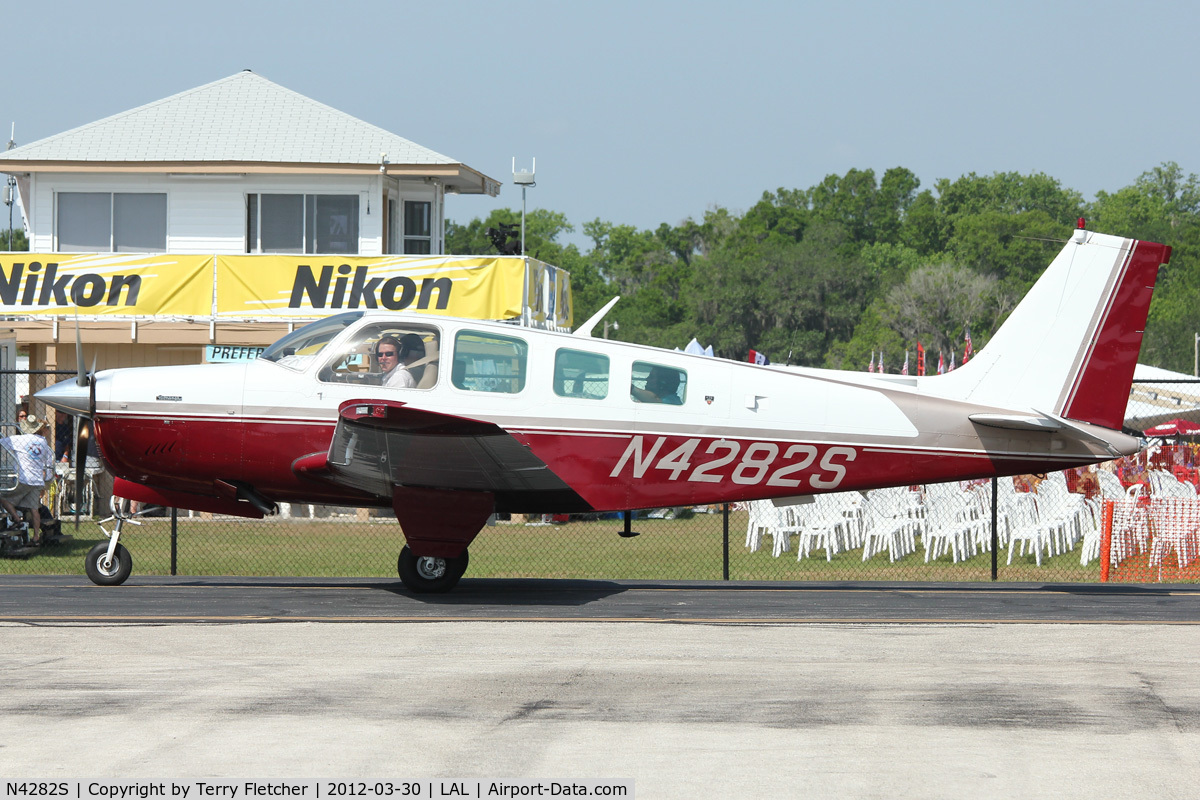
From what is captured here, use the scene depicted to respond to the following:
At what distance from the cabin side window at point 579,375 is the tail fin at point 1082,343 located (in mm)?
3189

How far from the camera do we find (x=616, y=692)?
7.16m

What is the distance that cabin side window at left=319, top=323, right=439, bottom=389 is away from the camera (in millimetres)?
11000

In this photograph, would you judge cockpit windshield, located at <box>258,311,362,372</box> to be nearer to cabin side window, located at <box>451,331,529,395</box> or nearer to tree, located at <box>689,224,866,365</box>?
cabin side window, located at <box>451,331,529,395</box>

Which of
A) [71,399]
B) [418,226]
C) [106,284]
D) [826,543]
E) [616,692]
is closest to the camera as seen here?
[616,692]

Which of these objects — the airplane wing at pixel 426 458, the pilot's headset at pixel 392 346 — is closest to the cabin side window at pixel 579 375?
the airplane wing at pixel 426 458

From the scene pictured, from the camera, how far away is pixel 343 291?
934 inches

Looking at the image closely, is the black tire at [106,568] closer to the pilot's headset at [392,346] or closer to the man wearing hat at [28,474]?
the pilot's headset at [392,346]

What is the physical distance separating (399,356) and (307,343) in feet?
2.83

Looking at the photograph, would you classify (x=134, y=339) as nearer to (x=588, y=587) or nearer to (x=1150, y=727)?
(x=588, y=587)

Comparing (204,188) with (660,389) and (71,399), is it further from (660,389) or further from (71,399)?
(660,389)

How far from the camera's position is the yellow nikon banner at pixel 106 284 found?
912 inches

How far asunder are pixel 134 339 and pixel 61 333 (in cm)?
136

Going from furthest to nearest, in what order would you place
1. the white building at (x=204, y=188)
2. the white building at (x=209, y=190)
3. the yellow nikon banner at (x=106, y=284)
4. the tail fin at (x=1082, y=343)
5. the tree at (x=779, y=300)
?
the tree at (x=779, y=300) → the white building at (x=209, y=190) → the white building at (x=204, y=188) → the yellow nikon banner at (x=106, y=284) → the tail fin at (x=1082, y=343)

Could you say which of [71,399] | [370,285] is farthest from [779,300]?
[71,399]
